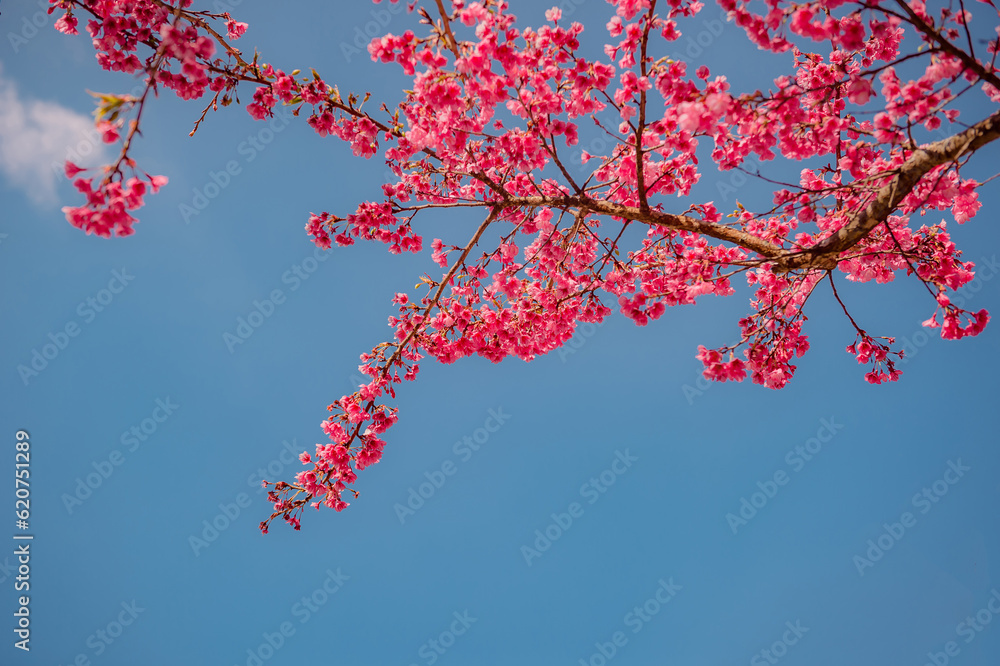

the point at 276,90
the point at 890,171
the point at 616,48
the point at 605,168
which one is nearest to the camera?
the point at 890,171

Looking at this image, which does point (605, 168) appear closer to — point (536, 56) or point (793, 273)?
point (536, 56)

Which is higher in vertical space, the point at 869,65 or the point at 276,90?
the point at 276,90

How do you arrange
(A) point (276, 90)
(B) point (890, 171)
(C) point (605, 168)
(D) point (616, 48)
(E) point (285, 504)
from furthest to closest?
(C) point (605, 168), (E) point (285, 504), (A) point (276, 90), (D) point (616, 48), (B) point (890, 171)

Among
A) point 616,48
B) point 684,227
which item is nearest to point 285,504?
point 684,227

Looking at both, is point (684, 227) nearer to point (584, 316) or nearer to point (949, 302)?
point (584, 316)

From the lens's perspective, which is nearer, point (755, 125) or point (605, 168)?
point (755, 125)

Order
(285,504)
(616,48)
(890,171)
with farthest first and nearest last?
(285,504) → (616,48) → (890,171)

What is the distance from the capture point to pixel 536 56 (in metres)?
3.96

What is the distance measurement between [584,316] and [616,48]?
2.46 m

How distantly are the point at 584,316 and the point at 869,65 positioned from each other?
366cm

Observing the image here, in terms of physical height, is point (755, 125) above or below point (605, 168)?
below

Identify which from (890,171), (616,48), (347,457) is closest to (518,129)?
(616,48)

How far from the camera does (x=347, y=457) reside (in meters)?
4.73

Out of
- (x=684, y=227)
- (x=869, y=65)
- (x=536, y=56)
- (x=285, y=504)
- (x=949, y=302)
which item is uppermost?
(x=536, y=56)
